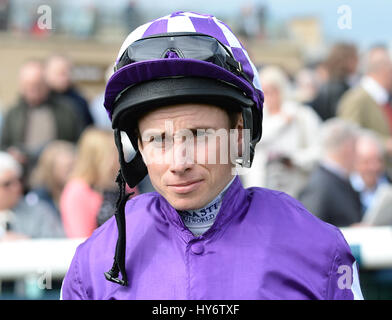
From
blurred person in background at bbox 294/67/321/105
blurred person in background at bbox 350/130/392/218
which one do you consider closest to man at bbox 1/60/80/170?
blurred person in background at bbox 350/130/392/218

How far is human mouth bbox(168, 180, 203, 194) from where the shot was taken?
1912 millimetres

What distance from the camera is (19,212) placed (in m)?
4.68

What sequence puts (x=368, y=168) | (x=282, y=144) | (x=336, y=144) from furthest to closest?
(x=282, y=144), (x=368, y=168), (x=336, y=144)

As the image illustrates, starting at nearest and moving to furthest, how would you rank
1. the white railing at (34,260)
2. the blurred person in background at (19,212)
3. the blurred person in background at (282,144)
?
the white railing at (34,260) < the blurred person in background at (19,212) < the blurred person in background at (282,144)

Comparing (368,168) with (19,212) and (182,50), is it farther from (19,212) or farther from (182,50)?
(182,50)

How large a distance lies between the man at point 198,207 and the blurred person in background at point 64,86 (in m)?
4.56

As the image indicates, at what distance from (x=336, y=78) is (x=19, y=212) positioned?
321 centimetres

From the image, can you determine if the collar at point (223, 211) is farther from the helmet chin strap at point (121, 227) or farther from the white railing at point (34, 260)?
the white railing at point (34, 260)

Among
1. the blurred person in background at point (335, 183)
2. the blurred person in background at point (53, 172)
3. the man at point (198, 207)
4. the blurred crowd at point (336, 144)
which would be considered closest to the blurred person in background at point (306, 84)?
the blurred crowd at point (336, 144)

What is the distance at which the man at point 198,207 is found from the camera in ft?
6.15

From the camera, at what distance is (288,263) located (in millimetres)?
1888

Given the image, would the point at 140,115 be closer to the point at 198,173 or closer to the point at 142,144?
the point at 142,144

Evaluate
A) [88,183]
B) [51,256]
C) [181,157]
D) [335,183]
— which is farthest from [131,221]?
[335,183]

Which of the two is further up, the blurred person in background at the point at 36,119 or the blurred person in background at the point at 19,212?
the blurred person in background at the point at 36,119
